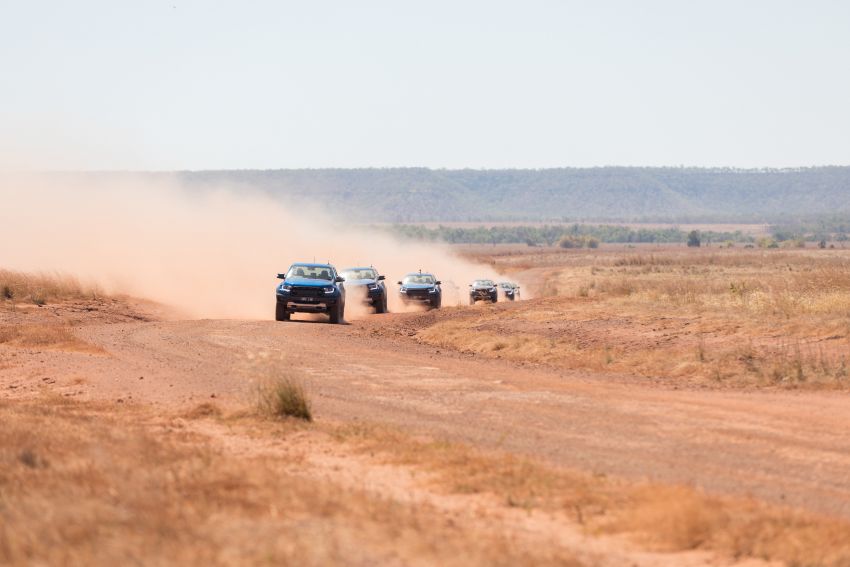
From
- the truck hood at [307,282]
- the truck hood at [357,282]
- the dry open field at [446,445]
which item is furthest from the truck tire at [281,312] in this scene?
the truck hood at [357,282]

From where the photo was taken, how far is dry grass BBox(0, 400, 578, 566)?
8.39 m

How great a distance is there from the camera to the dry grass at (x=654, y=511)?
9648mm

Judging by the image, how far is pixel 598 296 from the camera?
4100 cm

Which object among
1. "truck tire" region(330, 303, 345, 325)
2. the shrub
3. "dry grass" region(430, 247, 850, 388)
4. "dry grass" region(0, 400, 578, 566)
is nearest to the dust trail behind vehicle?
"truck tire" region(330, 303, 345, 325)

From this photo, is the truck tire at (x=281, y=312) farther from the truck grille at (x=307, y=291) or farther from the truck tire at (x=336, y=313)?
the truck tire at (x=336, y=313)

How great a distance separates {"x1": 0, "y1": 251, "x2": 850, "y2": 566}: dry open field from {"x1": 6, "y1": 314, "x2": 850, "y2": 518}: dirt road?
63mm

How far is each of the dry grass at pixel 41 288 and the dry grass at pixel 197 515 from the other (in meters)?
29.6

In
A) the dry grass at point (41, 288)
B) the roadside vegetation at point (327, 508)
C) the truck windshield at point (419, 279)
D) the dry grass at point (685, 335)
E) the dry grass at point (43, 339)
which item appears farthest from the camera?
the truck windshield at point (419, 279)

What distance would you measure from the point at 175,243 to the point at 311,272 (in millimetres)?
30286

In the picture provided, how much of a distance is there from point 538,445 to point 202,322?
22039 mm

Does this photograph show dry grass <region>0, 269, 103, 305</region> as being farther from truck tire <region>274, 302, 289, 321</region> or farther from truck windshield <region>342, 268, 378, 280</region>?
truck windshield <region>342, 268, 378, 280</region>

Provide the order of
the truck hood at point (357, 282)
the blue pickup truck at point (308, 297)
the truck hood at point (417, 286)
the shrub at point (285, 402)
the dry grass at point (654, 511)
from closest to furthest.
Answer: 1. the dry grass at point (654, 511)
2. the shrub at point (285, 402)
3. the blue pickup truck at point (308, 297)
4. the truck hood at point (357, 282)
5. the truck hood at point (417, 286)

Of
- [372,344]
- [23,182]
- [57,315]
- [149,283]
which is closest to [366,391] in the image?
[372,344]

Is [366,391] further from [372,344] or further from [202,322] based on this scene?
[202,322]
